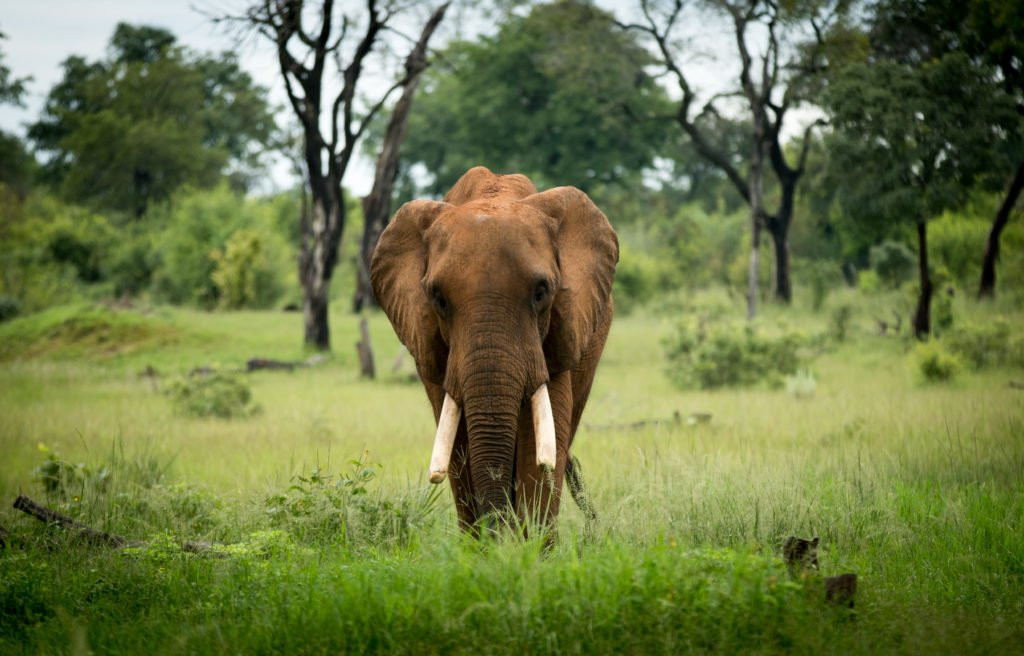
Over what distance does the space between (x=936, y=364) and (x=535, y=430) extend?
11.9 meters

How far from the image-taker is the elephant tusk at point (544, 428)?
231 inches

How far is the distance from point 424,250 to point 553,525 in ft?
6.23

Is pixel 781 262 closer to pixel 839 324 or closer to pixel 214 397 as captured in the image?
pixel 839 324

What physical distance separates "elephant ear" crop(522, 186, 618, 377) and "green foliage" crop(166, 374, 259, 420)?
9.20m

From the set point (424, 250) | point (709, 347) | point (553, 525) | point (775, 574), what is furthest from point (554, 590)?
point (709, 347)

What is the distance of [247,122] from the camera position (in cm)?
4844

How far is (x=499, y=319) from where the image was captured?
19.1 feet

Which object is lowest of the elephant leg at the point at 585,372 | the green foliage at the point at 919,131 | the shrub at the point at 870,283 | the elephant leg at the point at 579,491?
the elephant leg at the point at 579,491

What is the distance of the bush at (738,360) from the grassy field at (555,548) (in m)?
4.60

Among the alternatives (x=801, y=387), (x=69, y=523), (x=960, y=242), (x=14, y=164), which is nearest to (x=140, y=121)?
(x=14, y=164)

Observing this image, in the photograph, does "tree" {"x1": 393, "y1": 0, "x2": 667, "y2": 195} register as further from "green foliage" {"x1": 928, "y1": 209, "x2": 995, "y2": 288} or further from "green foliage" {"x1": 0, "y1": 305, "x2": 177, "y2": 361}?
"green foliage" {"x1": 0, "y1": 305, "x2": 177, "y2": 361}

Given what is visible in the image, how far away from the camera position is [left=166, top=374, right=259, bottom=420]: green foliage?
14766mm

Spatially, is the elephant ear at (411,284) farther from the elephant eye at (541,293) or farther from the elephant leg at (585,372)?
the elephant leg at (585,372)

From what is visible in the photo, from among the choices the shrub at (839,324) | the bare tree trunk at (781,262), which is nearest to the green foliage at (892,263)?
the bare tree trunk at (781,262)
